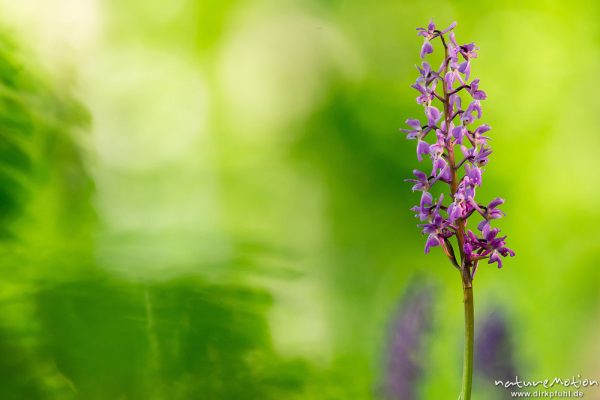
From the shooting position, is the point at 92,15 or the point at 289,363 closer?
the point at 289,363

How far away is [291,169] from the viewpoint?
10.0 ft

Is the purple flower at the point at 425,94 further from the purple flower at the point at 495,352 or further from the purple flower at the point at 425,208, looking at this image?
the purple flower at the point at 495,352

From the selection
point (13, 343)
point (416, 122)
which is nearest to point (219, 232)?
point (13, 343)

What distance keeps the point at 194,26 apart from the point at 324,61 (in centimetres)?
65

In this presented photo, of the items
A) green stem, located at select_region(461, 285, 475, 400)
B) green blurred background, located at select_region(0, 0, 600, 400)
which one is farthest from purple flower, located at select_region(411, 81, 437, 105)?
green blurred background, located at select_region(0, 0, 600, 400)

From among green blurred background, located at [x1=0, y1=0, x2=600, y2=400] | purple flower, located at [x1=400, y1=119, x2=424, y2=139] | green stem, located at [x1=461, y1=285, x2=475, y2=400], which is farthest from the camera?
green blurred background, located at [x1=0, y1=0, x2=600, y2=400]

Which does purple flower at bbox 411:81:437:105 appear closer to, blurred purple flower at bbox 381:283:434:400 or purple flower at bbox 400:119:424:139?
purple flower at bbox 400:119:424:139

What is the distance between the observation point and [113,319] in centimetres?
181

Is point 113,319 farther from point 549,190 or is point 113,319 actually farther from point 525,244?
point 549,190

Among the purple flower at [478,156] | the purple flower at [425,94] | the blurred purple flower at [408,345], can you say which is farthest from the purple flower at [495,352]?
A: the purple flower at [425,94]

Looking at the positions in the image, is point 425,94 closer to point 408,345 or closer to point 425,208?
point 425,208

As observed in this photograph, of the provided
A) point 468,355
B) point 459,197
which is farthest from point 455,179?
point 468,355

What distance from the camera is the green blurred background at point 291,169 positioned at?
2.06m

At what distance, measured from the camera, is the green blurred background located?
206cm
